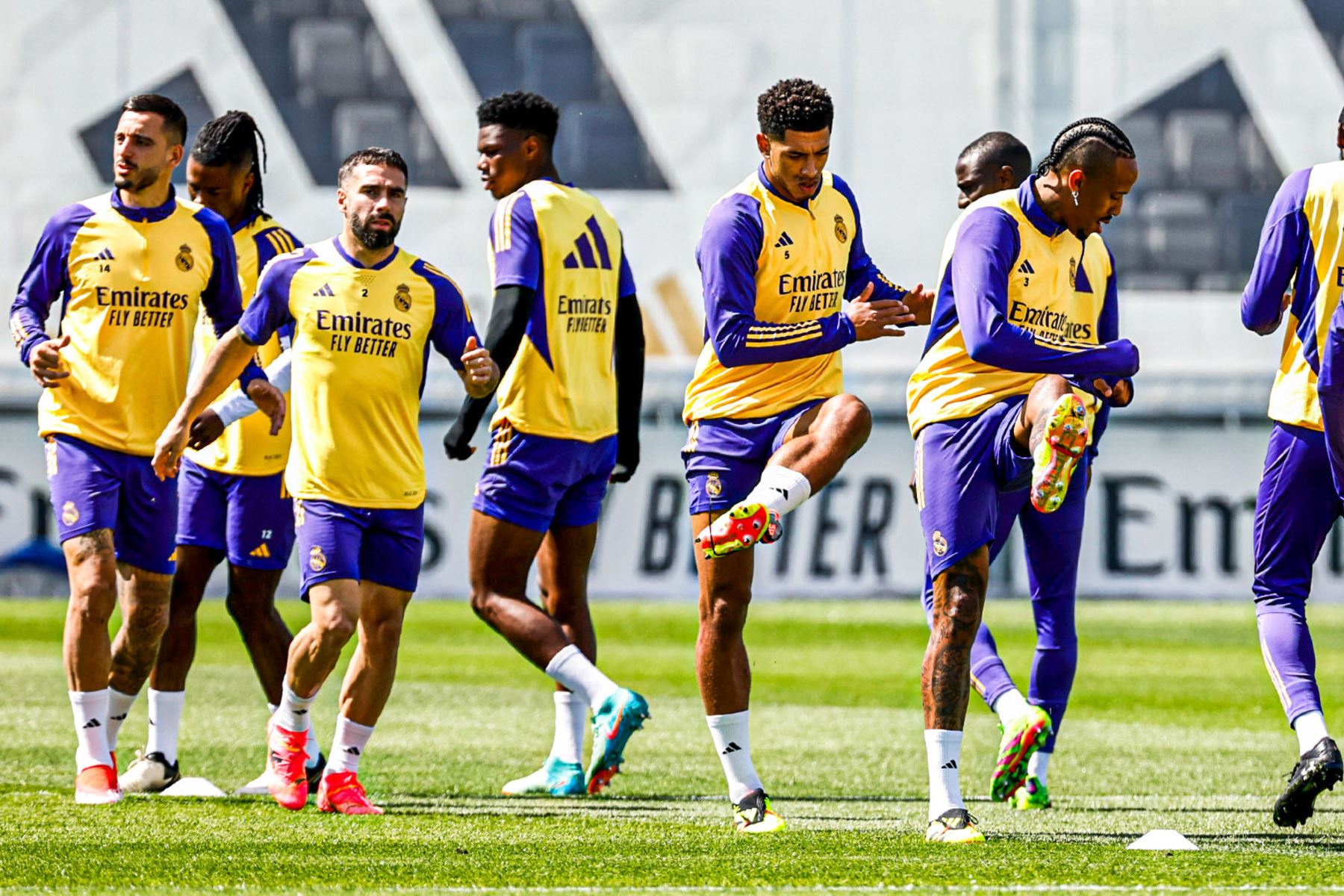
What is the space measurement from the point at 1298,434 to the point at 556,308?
272cm

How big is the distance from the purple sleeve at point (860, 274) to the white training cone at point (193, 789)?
2793mm

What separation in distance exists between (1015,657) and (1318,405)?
8997 mm

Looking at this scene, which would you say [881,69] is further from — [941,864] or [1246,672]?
[941,864]

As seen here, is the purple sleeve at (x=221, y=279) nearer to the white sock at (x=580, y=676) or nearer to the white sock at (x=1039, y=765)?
the white sock at (x=580, y=676)

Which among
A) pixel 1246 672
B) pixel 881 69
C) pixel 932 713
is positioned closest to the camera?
pixel 932 713

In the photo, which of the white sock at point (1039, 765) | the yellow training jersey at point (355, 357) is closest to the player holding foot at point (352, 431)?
the yellow training jersey at point (355, 357)

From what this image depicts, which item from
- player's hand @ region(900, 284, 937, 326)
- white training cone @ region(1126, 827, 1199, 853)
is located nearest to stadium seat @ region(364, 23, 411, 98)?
player's hand @ region(900, 284, 937, 326)

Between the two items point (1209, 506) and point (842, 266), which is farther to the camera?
point (1209, 506)

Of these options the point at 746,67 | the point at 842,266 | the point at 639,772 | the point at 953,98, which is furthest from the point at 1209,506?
the point at 842,266

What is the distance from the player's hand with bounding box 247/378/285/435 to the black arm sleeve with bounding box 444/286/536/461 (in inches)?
23.4

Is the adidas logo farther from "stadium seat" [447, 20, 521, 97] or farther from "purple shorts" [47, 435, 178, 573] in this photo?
"stadium seat" [447, 20, 521, 97]

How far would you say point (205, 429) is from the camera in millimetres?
7148

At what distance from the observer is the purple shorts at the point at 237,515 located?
7688mm

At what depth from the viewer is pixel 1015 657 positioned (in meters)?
15.3
